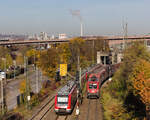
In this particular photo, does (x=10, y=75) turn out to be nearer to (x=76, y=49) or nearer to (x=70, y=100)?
(x=76, y=49)

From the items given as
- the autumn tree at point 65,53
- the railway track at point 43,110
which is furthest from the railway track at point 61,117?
the autumn tree at point 65,53

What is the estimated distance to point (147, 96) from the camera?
30.0 ft

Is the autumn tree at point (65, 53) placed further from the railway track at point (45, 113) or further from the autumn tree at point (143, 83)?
the autumn tree at point (143, 83)

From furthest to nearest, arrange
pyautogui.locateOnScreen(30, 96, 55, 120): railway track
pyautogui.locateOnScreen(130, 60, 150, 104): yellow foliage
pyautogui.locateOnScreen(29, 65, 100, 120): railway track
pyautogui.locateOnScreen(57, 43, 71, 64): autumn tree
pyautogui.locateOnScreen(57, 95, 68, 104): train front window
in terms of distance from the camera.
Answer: pyautogui.locateOnScreen(57, 43, 71, 64): autumn tree → pyautogui.locateOnScreen(30, 96, 55, 120): railway track → pyautogui.locateOnScreen(29, 65, 100, 120): railway track → pyautogui.locateOnScreen(57, 95, 68, 104): train front window → pyautogui.locateOnScreen(130, 60, 150, 104): yellow foliage

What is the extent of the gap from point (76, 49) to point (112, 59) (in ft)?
44.9

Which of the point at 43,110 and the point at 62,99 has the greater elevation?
the point at 62,99

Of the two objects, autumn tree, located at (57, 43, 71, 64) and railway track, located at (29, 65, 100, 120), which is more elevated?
autumn tree, located at (57, 43, 71, 64)

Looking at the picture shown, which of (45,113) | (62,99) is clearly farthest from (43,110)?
(62,99)

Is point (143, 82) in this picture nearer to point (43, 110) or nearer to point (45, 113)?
point (45, 113)

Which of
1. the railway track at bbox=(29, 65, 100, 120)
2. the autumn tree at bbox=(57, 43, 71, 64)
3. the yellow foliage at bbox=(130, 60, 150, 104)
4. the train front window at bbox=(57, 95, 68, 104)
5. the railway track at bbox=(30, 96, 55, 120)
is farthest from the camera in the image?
the autumn tree at bbox=(57, 43, 71, 64)

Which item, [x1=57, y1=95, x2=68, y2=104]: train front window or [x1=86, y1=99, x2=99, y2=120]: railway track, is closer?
[x1=57, y1=95, x2=68, y2=104]: train front window

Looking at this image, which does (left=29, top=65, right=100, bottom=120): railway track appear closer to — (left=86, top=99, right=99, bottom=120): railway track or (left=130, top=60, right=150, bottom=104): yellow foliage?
(left=86, top=99, right=99, bottom=120): railway track

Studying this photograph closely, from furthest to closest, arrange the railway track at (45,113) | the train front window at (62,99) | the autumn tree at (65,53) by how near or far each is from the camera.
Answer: the autumn tree at (65,53)
the railway track at (45,113)
the train front window at (62,99)

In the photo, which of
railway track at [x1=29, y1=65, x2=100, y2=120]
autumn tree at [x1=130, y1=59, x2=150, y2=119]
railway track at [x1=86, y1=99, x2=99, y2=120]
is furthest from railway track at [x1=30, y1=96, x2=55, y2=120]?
autumn tree at [x1=130, y1=59, x2=150, y2=119]
